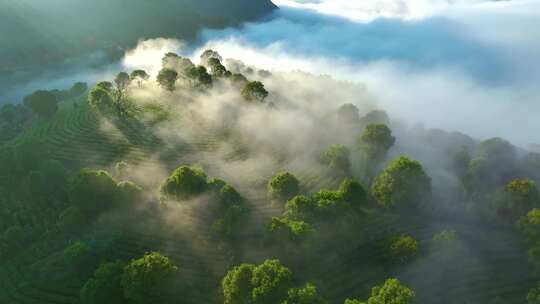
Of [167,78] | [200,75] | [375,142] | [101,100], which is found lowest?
[375,142]

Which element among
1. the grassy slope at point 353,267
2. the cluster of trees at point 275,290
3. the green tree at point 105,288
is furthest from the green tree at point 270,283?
the green tree at point 105,288

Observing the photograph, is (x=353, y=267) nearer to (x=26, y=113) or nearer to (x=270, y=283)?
(x=270, y=283)

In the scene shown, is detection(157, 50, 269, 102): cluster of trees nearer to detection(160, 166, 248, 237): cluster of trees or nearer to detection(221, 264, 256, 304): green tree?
detection(160, 166, 248, 237): cluster of trees

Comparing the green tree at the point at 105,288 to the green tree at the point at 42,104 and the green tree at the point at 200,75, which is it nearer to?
the green tree at the point at 200,75

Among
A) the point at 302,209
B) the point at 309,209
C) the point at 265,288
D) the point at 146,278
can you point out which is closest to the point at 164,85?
the point at 302,209

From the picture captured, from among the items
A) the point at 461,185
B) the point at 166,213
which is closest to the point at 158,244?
the point at 166,213

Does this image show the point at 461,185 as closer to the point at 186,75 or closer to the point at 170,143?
the point at 170,143

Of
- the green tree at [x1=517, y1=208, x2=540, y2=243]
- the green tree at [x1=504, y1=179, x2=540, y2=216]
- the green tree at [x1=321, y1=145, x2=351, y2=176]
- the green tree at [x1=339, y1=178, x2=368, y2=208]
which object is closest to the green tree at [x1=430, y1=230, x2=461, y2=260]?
the green tree at [x1=517, y1=208, x2=540, y2=243]
